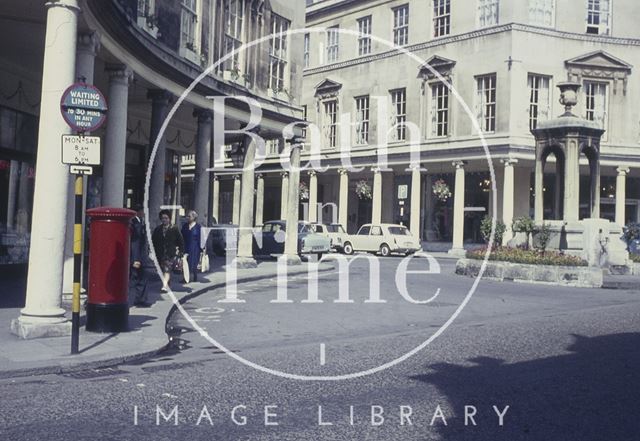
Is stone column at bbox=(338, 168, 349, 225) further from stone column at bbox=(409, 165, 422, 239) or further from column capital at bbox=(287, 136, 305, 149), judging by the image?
column capital at bbox=(287, 136, 305, 149)

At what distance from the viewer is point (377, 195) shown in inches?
1741

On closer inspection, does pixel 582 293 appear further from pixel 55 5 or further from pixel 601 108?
pixel 601 108

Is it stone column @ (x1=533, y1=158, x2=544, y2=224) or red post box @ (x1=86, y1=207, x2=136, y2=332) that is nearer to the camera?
red post box @ (x1=86, y1=207, x2=136, y2=332)

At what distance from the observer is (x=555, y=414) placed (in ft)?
20.8

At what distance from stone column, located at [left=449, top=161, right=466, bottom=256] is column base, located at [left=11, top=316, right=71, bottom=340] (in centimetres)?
3082

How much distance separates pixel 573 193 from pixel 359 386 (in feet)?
61.3

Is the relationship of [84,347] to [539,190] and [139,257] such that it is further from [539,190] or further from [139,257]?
[539,190]

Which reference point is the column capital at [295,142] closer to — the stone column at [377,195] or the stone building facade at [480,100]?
the stone building facade at [480,100]

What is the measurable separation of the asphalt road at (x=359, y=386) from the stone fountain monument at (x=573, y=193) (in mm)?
11086

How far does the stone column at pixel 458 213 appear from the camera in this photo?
38.9 m

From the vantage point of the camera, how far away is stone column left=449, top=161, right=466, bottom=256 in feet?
128

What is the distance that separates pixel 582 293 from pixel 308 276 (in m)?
7.90

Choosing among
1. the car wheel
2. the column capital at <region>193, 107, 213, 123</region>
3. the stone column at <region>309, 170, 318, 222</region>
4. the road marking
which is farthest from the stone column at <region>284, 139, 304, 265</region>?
the stone column at <region>309, 170, 318, 222</region>

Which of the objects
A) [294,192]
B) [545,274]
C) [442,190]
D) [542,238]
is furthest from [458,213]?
[545,274]
